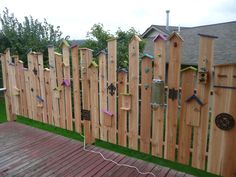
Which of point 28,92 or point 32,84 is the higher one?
point 32,84

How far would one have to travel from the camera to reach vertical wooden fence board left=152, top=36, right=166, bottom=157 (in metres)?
2.62

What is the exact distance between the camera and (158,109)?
2.77m

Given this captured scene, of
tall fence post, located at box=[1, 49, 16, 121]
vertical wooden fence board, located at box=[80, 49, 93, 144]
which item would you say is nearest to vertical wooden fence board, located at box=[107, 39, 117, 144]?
vertical wooden fence board, located at box=[80, 49, 93, 144]

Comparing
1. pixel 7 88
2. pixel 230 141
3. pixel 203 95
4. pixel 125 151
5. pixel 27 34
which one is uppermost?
pixel 27 34

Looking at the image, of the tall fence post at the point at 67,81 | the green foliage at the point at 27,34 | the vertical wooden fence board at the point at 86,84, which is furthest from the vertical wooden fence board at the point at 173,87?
the green foliage at the point at 27,34

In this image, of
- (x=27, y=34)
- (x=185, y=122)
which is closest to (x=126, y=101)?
(x=185, y=122)

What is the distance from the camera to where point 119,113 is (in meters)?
3.16

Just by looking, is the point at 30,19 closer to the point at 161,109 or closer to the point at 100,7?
the point at 100,7

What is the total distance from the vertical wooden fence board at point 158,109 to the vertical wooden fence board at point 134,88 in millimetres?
271

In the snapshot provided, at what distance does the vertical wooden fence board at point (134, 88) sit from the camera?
2.83 meters

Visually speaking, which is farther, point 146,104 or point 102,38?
point 102,38

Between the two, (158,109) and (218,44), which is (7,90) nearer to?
(158,109)

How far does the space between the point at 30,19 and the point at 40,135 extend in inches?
160

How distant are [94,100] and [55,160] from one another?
104 centimetres
